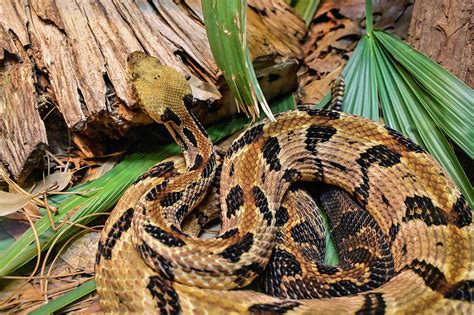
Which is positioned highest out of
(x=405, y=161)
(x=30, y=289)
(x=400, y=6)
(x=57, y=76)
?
(x=400, y=6)

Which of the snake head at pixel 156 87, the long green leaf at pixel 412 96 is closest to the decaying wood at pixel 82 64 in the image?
the snake head at pixel 156 87

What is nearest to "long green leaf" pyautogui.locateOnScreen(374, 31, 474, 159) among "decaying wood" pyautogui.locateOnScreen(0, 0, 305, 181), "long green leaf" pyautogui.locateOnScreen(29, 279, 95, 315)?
"decaying wood" pyautogui.locateOnScreen(0, 0, 305, 181)

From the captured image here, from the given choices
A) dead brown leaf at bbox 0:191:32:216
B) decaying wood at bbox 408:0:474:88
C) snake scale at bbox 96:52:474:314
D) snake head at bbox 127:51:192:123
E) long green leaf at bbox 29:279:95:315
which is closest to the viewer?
snake scale at bbox 96:52:474:314

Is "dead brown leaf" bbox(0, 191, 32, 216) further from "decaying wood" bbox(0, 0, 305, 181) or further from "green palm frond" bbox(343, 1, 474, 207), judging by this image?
"green palm frond" bbox(343, 1, 474, 207)

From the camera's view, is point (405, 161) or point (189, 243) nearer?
point (189, 243)

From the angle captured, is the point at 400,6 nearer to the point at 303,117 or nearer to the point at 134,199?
the point at 303,117

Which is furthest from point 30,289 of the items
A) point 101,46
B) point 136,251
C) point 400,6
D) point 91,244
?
point 400,6

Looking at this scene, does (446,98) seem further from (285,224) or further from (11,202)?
(11,202)
